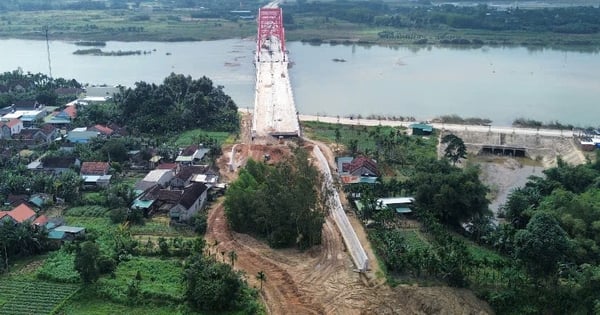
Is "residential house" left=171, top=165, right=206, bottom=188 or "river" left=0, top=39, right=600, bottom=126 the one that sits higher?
"river" left=0, top=39, right=600, bottom=126

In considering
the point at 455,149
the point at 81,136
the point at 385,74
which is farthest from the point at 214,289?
the point at 385,74

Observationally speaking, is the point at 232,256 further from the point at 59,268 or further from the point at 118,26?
the point at 118,26

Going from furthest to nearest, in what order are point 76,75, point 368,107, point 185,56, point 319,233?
point 185,56 < point 76,75 < point 368,107 < point 319,233

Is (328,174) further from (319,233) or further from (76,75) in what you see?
(76,75)

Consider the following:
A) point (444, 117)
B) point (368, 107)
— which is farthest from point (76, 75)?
point (444, 117)

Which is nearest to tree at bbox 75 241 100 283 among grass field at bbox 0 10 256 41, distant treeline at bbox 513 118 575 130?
distant treeline at bbox 513 118 575 130

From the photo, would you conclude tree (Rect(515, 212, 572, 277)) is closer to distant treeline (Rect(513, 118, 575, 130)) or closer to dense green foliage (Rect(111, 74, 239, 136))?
dense green foliage (Rect(111, 74, 239, 136))
